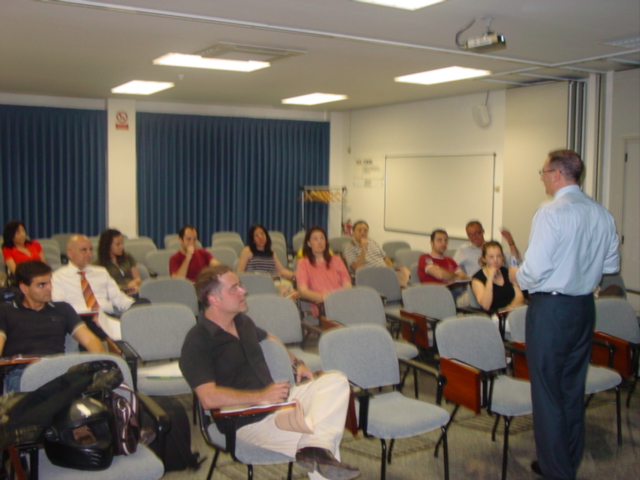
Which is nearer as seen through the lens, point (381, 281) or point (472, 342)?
point (472, 342)

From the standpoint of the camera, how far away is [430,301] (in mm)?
5309

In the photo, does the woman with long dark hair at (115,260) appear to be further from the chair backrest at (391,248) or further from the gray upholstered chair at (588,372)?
the chair backrest at (391,248)

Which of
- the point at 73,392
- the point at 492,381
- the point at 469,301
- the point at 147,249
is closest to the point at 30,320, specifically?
the point at 73,392

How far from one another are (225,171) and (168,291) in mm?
6429

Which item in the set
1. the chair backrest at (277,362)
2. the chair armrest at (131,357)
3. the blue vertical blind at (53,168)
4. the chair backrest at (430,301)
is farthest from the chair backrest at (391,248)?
the chair backrest at (277,362)

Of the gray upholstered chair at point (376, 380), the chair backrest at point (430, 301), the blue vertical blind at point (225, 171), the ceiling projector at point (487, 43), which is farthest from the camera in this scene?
the blue vertical blind at point (225, 171)

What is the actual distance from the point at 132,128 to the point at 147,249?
301cm

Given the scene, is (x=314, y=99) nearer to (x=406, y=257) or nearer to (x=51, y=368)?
(x=406, y=257)

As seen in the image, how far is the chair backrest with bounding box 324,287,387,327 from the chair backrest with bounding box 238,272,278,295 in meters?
1.02

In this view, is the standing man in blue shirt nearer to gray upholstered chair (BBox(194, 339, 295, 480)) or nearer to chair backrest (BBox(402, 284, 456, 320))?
gray upholstered chair (BBox(194, 339, 295, 480))

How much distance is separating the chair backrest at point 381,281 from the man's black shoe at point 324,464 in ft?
10.7

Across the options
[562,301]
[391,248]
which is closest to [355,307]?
[562,301]

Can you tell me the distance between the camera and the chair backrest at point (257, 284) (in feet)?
19.3

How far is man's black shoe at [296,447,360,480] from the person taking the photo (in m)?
2.96
